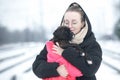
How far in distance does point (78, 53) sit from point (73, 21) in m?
0.16

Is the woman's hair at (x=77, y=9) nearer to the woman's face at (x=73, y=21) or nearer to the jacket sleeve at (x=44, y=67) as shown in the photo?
the woman's face at (x=73, y=21)

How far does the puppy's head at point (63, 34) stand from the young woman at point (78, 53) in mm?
47

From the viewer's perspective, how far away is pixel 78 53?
1456mm

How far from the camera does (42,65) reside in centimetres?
151

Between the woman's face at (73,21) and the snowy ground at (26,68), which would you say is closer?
the woman's face at (73,21)

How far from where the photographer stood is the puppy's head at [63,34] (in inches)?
55.9

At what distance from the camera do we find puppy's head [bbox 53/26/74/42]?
142 cm

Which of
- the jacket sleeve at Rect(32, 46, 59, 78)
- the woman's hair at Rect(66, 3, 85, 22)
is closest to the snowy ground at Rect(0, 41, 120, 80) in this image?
the jacket sleeve at Rect(32, 46, 59, 78)

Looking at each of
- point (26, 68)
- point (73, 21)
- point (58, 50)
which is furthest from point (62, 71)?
point (26, 68)

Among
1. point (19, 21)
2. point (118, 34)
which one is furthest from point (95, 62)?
point (118, 34)

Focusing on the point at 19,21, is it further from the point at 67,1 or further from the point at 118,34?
the point at 118,34

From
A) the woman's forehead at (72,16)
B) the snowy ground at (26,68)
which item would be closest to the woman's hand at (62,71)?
the woman's forehead at (72,16)

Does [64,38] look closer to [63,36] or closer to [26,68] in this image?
[63,36]

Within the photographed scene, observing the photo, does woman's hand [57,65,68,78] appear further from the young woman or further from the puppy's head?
the puppy's head
